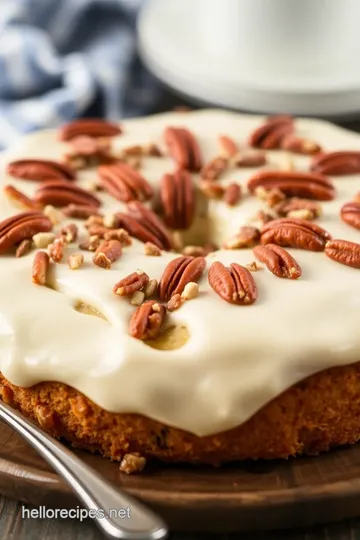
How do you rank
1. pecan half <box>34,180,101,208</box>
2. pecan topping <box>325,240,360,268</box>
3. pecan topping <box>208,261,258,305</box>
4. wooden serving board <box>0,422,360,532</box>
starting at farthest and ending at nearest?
pecan half <box>34,180,101,208</box>, pecan topping <box>325,240,360,268</box>, pecan topping <box>208,261,258,305</box>, wooden serving board <box>0,422,360,532</box>

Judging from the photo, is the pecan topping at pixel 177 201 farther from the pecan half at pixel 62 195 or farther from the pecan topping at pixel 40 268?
the pecan topping at pixel 40 268

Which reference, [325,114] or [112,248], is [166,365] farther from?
[325,114]

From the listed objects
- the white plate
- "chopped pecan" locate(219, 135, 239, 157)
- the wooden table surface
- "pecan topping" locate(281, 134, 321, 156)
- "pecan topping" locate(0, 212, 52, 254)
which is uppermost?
"pecan topping" locate(281, 134, 321, 156)

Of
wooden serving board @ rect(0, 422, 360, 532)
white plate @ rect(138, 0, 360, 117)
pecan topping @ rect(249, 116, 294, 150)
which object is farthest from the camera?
white plate @ rect(138, 0, 360, 117)

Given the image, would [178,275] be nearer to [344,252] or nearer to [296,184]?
Result: [344,252]

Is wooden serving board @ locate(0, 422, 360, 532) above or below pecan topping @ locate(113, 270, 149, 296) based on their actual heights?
below

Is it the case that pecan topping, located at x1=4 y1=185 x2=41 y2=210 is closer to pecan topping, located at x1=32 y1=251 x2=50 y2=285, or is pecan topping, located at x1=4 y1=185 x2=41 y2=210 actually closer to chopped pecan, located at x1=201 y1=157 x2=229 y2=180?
pecan topping, located at x1=32 y1=251 x2=50 y2=285

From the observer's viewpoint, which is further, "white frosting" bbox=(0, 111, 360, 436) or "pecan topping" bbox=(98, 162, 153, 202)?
"pecan topping" bbox=(98, 162, 153, 202)

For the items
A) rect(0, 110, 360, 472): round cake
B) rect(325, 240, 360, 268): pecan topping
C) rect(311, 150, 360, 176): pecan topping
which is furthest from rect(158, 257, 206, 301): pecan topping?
rect(311, 150, 360, 176): pecan topping

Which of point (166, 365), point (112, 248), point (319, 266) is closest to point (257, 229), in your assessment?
point (319, 266)
